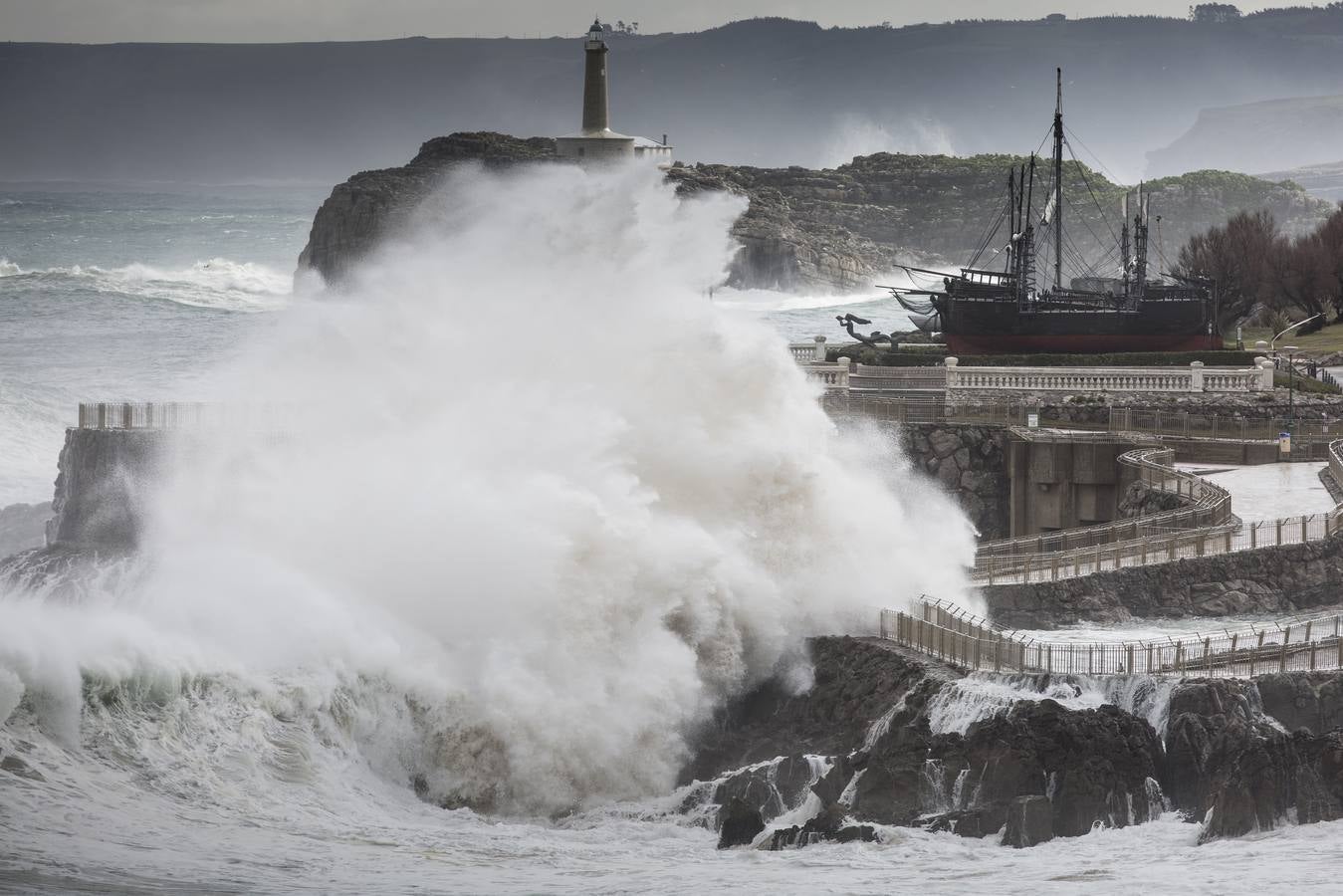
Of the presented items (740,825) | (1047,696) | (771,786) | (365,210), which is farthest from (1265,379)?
(365,210)

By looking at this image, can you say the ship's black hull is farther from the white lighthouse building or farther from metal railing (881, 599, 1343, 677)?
the white lighthouse building

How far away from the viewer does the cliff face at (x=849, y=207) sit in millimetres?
126250

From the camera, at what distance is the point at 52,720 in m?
23.8

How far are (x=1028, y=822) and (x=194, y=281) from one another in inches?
3911

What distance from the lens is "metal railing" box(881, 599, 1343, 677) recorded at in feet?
79.4

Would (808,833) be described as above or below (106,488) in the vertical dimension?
below

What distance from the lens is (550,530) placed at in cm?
2911

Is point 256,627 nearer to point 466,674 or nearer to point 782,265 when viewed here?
point 466,674

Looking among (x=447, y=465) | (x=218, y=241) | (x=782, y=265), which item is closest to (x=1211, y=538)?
(x=447, y=465)

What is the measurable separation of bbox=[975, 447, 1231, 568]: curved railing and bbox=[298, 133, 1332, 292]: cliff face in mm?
82962

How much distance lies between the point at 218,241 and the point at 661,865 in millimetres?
132933

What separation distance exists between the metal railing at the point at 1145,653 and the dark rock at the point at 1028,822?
2.21m

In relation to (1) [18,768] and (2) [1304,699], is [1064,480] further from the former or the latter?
(1) [18,768]

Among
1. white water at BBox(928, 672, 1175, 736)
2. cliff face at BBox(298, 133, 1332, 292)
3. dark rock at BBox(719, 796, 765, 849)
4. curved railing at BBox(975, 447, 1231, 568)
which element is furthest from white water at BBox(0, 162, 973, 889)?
cliff face at BBox(298, 133, 1332, 292)
